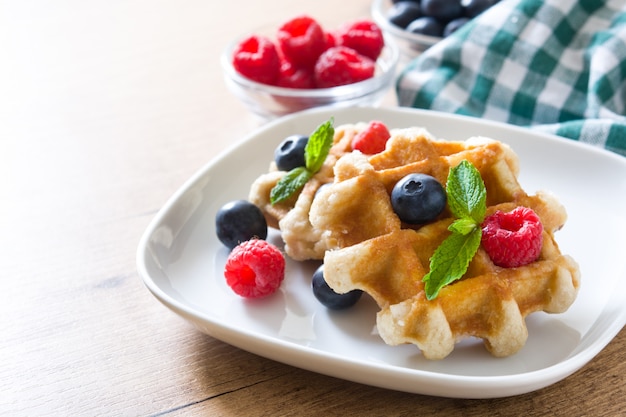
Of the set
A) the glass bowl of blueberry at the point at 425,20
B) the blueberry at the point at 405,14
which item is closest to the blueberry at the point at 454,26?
the glass bowl of blueberry at the point at 425,20

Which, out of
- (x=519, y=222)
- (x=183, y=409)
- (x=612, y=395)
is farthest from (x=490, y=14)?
(x=183, y=409)

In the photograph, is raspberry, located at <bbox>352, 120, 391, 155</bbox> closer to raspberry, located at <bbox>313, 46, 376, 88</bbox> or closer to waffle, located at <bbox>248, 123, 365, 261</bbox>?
waffle, located at <bbox>248, 123, 365, 261</bbox>

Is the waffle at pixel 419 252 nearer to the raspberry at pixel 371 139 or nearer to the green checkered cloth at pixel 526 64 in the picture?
the raspberry at pixel 371 139

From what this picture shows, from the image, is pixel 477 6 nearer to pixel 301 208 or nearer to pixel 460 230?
pixel 301 208

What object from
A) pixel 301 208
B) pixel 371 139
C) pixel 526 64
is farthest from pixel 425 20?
pixel 301 208

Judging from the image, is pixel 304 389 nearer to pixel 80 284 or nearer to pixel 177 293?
pixel 177 293

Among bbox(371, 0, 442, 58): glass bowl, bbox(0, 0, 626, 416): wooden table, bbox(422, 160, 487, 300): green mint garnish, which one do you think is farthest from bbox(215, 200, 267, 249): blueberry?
bbox(371, 0, 442, 58): glass bowl
